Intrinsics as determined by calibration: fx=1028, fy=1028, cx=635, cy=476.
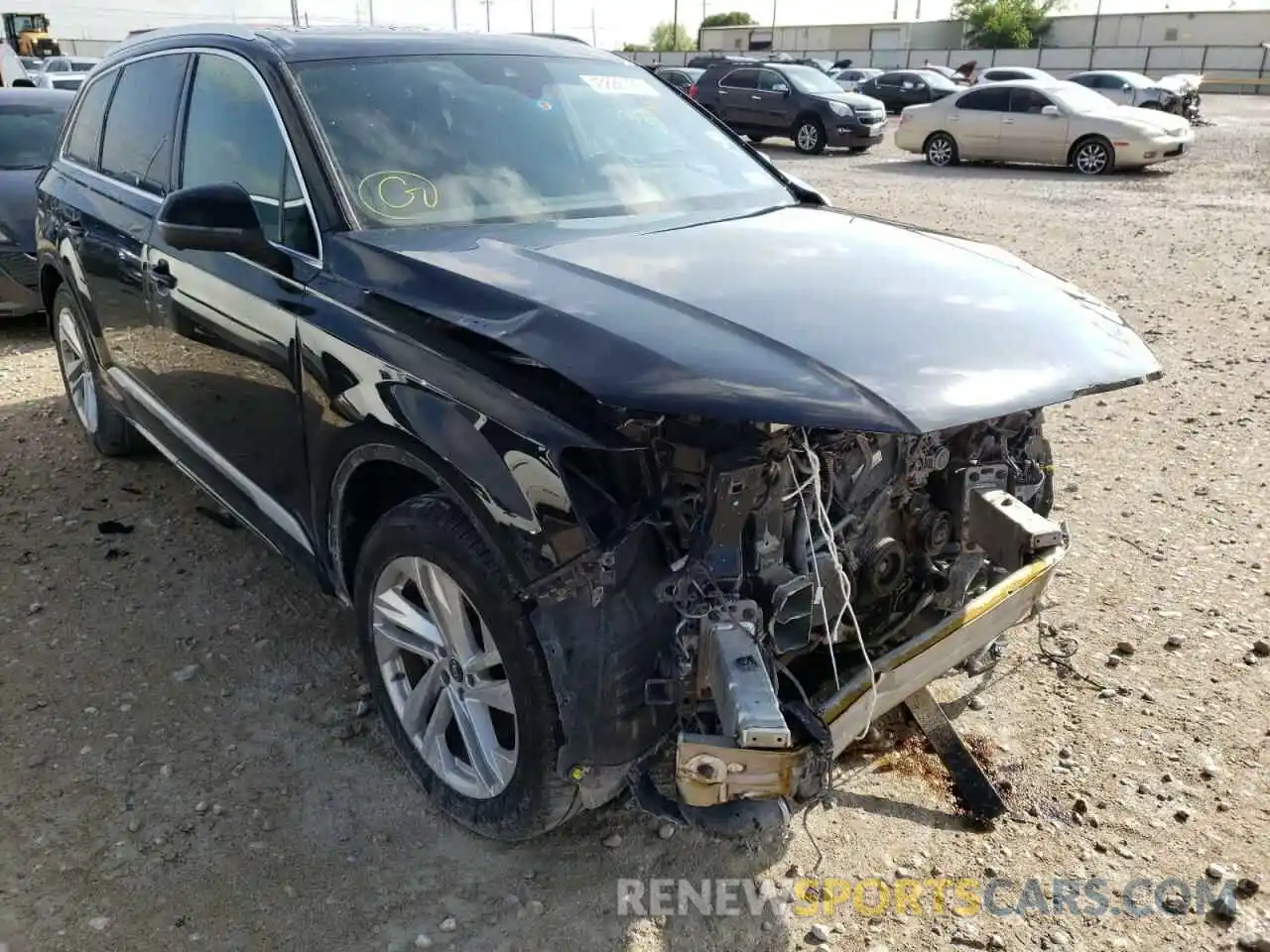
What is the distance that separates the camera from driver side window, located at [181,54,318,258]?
116 inches

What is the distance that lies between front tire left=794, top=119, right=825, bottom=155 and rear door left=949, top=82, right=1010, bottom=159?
2841 mm

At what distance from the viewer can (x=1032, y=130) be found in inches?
687

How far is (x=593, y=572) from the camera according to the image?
218 cm

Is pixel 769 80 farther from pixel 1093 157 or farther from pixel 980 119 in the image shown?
pixel 1093 157

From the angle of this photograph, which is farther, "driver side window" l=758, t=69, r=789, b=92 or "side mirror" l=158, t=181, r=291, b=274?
"driver side window" l=758, t=69, r=789, b=92

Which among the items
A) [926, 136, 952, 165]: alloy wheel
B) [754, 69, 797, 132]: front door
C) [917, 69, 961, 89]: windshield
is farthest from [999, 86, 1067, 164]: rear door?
[917, 69, 961, 89]: windshield

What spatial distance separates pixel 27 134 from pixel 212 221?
6627 mm

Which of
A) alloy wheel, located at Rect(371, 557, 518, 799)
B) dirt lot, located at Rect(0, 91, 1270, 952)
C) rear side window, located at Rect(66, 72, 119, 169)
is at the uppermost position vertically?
rear side window, located at Rect(66, 72, 119, 169)

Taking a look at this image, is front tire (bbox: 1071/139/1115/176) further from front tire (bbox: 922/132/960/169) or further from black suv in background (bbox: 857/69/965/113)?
black suv in background (bbox: 857/69/965/113)

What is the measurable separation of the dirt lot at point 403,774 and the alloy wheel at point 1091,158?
13736mm

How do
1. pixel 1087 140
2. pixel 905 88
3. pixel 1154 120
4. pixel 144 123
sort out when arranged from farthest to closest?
pixel 905 88
pixel 1087 140
pixel 1154 120
pixel 144 123

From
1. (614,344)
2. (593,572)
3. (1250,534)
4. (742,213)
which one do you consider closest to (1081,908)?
(593,572)

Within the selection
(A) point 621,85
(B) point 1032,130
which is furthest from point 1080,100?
(A) point 621,85

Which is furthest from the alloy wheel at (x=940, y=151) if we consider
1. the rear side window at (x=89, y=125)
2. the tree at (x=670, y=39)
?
the tree at (x=670, y=39)
